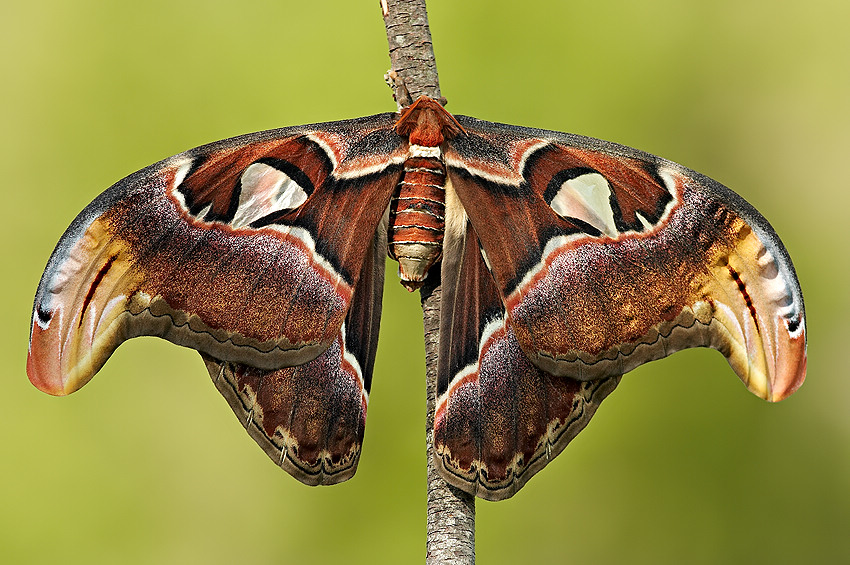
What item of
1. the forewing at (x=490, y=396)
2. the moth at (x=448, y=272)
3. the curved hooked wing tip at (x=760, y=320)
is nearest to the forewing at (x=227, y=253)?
the moth at (x=448, y=272)

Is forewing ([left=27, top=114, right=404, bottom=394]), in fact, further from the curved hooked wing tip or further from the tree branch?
the curved hooked wing tip

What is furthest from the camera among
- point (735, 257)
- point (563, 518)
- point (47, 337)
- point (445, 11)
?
point (445, 11)

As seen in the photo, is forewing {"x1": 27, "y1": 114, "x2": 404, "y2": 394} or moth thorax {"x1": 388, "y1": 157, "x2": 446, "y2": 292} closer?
forewing {"x1": 27, "y1": 114, "x2": 404, "y2": 394}

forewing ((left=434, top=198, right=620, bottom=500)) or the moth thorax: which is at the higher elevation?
the moth thorax

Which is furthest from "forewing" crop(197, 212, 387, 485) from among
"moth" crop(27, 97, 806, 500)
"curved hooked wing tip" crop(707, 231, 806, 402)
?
Answer: "curved hooked wing tip" crop(707, 231, 806, 402)

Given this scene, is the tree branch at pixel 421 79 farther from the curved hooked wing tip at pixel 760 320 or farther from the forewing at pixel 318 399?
the curved hooked wing tip at pixel 760 320

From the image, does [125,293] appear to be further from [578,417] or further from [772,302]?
[772,302]

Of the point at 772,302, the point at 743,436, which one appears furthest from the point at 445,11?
the point at 772,302

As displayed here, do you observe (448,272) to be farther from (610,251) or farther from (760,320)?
(760,320)
